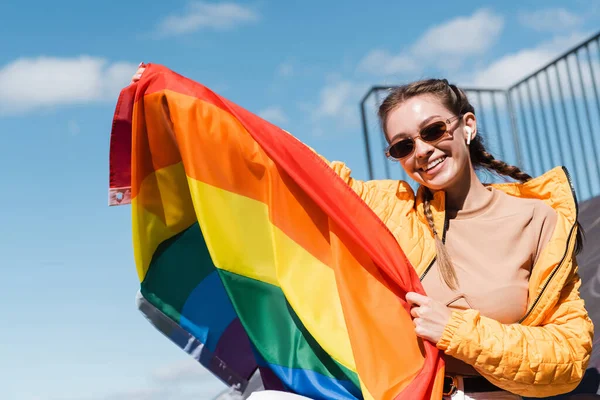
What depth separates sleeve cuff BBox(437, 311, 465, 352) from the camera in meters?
1.96

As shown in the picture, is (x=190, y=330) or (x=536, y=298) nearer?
(x=536, y=298)

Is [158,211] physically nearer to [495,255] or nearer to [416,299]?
[416,299]

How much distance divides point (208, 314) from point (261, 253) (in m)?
0.44

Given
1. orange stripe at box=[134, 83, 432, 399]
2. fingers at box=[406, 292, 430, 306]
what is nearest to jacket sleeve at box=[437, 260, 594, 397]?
fingers at box=[406, 292, 430, 306]

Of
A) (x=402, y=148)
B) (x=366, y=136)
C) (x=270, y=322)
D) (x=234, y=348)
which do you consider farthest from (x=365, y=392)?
(x=366, y=136)

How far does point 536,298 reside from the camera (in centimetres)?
215

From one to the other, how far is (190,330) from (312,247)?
627mm

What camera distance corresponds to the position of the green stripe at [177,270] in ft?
8.30

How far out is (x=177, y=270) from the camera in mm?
2549

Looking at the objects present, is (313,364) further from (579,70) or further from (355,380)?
(579,70)

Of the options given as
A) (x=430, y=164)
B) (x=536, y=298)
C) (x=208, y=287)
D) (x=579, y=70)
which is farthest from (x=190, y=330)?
(x=579, y=70)

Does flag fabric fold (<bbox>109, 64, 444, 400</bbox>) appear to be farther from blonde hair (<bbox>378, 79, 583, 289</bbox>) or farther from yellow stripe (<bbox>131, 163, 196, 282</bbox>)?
blonde hair (<bbox>378, 79, 583, 289</bbox>)

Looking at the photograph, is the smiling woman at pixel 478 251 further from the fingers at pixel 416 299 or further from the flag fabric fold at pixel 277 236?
the flag fabric fold at pixel 277 236

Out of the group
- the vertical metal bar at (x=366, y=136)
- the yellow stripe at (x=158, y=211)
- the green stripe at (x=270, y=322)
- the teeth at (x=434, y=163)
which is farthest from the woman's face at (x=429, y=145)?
the vertical metal bar at (x=366, y=136)
